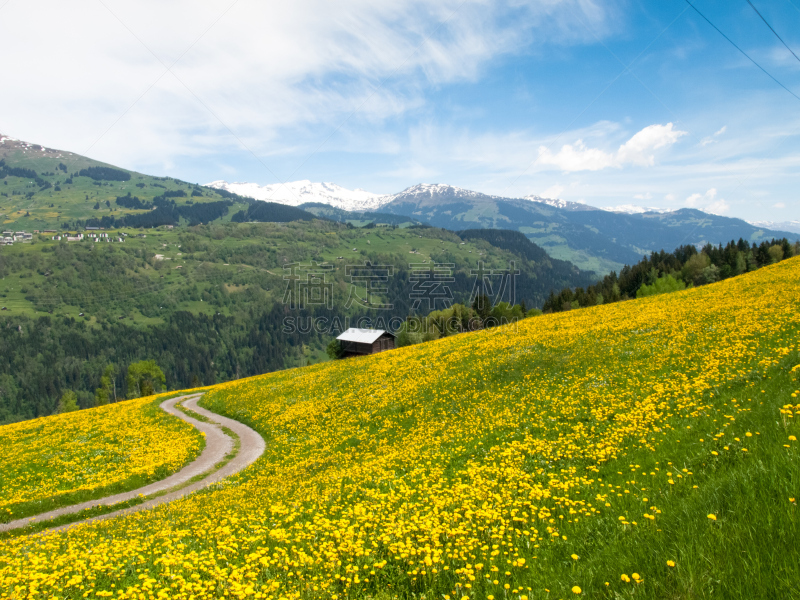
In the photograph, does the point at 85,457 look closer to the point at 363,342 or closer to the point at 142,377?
the point at 363,342

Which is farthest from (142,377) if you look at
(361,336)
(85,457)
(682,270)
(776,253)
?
(776,253)

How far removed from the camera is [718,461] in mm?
9141

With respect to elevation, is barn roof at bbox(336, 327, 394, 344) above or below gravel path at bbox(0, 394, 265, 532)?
above

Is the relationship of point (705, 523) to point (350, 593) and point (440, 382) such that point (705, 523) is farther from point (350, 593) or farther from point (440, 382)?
point (440, 382)

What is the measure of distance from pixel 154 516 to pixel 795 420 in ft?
67.0

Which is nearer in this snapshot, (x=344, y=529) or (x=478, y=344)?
(x=344, y=529)

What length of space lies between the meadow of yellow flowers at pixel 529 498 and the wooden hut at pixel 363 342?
206 ft

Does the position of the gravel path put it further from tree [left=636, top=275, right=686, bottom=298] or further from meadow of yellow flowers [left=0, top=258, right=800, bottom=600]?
tree [left=636, top=275, right=686, bottom=298]

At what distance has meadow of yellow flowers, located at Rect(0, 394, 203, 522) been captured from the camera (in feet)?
73.9

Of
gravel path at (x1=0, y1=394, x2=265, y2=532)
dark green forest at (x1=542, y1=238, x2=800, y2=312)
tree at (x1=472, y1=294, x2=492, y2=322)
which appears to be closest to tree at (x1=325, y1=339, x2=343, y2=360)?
tree at (x1=472, y1=294, x2=492, y2=322)

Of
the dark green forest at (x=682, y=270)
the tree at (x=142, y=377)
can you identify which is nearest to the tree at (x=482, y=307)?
the dark green forest at (x=682, y=270)

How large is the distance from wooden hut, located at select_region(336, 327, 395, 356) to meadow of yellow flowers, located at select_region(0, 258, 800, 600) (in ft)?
206

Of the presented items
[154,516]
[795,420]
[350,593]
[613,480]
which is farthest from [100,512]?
[795,420]

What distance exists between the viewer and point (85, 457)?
29656 mm
